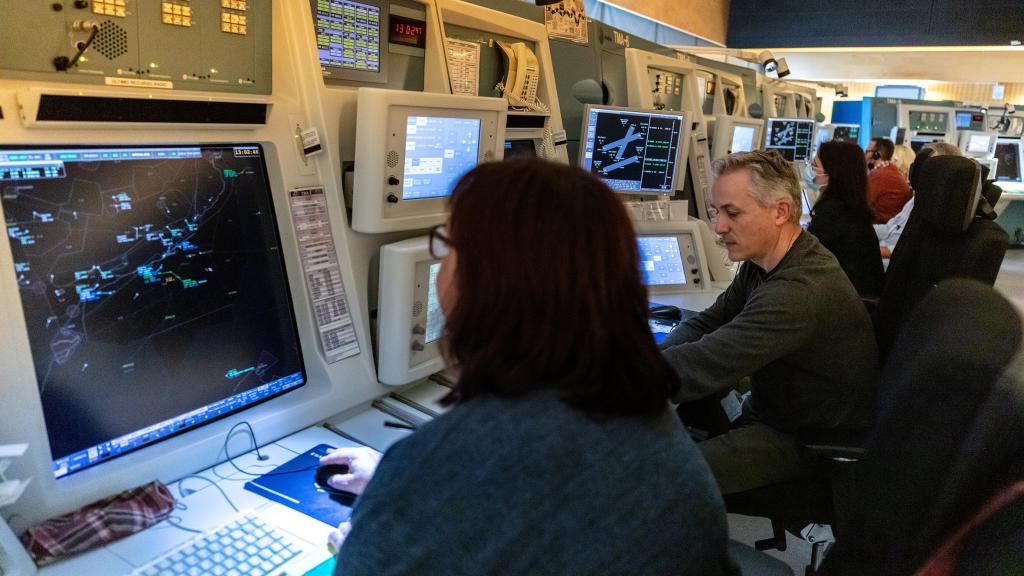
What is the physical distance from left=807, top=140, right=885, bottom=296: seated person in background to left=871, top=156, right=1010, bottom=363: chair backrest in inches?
27.9

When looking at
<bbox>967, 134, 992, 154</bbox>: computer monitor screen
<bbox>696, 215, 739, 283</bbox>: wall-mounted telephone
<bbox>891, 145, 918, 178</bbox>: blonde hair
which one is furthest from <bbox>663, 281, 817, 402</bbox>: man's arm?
<bbox>967, 134, 992, 154</bbox>: computer monitor screen

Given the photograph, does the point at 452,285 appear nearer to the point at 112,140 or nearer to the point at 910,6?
the point at 112,140

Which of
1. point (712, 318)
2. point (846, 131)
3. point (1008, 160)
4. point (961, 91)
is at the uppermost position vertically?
point (961, 91)

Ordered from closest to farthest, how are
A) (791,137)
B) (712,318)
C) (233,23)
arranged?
1. (233,23)
2. (712,318)
3. (791,137)

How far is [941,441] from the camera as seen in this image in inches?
40.7

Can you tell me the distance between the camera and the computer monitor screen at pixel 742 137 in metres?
4.09

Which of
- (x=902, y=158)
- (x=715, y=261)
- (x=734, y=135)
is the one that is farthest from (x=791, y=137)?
(x=715, y=261)

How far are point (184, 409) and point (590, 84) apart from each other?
2268mm

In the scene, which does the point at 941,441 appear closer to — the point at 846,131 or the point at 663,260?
the point at 663,260

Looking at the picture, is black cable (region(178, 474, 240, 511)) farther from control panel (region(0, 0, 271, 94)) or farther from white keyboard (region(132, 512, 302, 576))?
control panel (region(0, 0, 271, 94))

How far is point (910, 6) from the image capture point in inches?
335

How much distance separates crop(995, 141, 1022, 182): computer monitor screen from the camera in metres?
7.80

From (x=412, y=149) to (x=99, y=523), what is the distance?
96 centimetres

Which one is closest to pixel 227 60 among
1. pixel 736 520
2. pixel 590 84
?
pixel 590 84
